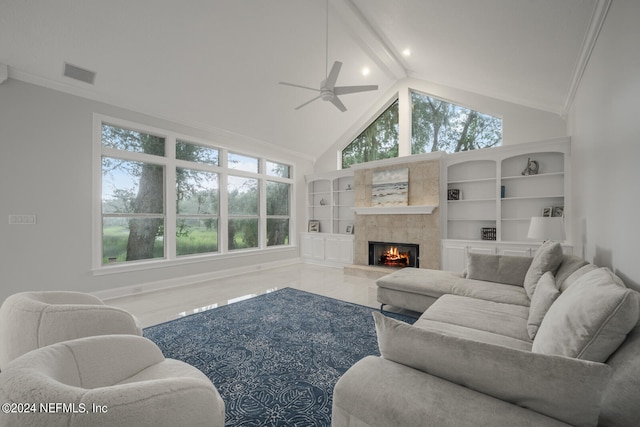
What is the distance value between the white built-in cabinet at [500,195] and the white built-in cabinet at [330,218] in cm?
241

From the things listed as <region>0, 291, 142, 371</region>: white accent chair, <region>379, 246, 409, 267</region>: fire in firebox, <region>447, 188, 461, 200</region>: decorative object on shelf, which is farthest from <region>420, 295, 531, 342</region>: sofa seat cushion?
<region>379, 246, 409, 267</region>: fire in firebox

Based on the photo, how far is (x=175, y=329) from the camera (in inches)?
121

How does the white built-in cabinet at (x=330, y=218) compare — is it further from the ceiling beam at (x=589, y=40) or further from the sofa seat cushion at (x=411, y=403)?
the sofa seat cushion at (x=411, y=403)

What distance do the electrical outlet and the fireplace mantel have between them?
5.61m

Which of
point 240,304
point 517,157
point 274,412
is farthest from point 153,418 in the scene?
point 517,157

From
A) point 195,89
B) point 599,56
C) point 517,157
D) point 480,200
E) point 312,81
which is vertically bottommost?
point 480,200

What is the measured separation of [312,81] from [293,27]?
47.1 inches

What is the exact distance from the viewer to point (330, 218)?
758 centimetres

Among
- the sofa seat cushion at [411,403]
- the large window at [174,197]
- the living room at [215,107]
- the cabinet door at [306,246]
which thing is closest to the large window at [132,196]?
the large window at [174,197]

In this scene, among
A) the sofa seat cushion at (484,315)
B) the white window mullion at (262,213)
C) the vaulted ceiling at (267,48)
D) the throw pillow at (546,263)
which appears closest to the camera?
the sofa seat cushion at (484,315)

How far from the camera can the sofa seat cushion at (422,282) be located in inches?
126

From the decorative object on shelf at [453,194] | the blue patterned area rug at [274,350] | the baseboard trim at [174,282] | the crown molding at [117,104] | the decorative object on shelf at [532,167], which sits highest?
the crown molding at [117,104]

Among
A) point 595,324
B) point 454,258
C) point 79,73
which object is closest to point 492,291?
point 595,324

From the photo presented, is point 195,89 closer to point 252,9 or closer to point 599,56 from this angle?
point 252,9
